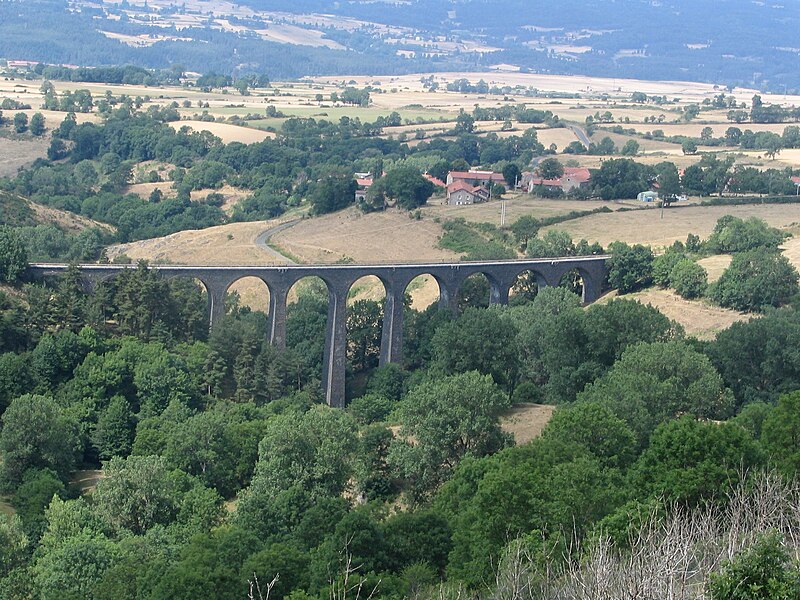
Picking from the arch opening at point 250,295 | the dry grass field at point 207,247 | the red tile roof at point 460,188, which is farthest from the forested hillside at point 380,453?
the red tile roof at point 460,188

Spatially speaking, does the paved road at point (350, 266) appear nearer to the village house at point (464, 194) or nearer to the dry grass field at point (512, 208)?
the dry grass field at point (512, 208)

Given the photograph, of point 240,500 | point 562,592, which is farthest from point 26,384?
point 562,592

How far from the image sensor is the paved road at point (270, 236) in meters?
97.9

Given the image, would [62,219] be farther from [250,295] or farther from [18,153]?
[18,153]

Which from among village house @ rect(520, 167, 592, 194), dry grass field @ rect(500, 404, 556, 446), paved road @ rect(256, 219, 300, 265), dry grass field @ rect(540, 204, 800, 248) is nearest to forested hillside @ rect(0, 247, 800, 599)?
dry grass field @ rect(500, 404, 556, 446)

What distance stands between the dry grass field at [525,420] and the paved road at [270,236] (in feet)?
119

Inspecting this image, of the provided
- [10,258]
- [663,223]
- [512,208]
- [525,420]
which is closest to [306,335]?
[10,258]

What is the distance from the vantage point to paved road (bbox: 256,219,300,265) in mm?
97938

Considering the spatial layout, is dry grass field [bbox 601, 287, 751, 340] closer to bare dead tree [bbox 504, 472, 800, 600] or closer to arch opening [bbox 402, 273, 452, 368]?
arch opening [bbox 402, 273, 452, 368]

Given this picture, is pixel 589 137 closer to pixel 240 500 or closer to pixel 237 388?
pixel 237 388

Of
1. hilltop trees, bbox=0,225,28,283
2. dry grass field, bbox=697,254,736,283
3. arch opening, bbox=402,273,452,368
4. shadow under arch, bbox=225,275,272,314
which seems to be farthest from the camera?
shadow under arch, bbox=225,275,272,314

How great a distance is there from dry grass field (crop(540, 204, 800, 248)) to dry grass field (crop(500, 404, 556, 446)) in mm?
39957

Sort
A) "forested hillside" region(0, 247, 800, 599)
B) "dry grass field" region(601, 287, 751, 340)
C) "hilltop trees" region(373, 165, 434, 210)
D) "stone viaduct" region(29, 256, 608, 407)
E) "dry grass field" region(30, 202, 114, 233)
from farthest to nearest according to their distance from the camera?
"hilltop trees" region(373, 165, 434, 210)
"dry grass field" region(30, 202, 114, 233)
"dry grass field" region(601, 287, 751, 340)
"stone viaduct" region(29, 256, 608, 407)
"forested hillside" region(0, 247, 800, 599)

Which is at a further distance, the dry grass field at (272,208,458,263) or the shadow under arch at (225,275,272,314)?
the dry grass field at (272,208,458,263)
